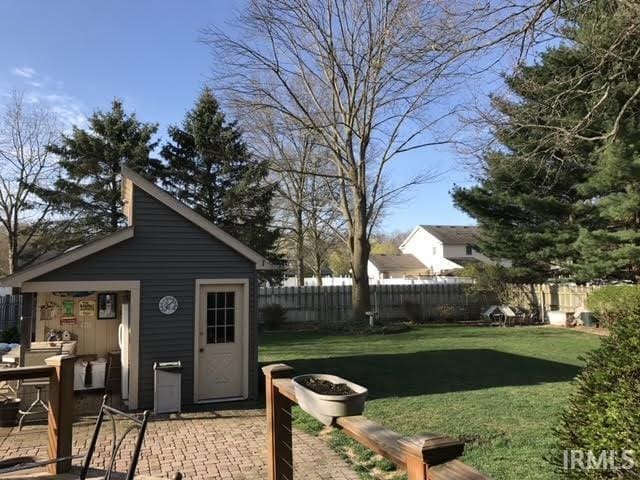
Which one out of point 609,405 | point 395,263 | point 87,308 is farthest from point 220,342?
point 395,263

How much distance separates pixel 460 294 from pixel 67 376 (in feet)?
68.7

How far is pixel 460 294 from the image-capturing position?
75.7ft

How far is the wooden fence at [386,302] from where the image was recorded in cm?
2138

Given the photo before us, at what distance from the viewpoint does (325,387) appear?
3.13 m

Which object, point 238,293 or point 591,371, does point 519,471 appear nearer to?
point 591,371

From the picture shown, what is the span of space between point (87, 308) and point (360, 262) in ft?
37.4

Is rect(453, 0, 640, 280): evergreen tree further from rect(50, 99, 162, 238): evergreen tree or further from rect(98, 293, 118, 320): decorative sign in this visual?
rect(50, 99, 162, 238): evergreen tree

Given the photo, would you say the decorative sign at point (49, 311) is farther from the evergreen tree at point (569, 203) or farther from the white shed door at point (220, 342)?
the evergreen tree at point (569, 203)

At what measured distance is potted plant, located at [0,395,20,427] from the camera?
704 centimetres

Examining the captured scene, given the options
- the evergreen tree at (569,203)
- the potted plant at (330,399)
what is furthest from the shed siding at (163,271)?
the evergreen tree at (569,203)

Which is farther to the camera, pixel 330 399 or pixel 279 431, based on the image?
pixel 279 431

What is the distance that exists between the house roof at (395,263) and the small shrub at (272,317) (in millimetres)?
32881

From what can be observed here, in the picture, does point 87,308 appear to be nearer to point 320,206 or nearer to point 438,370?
point 438,370

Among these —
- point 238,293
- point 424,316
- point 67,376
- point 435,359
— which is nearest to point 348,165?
point 424,316
